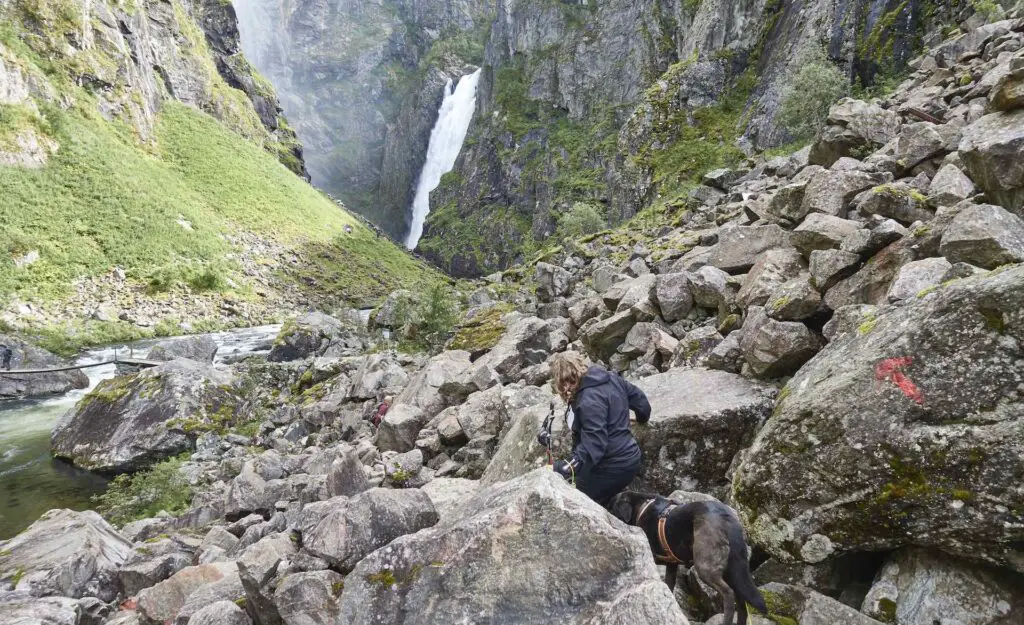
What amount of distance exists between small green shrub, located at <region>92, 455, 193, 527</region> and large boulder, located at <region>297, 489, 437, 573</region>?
1132cm

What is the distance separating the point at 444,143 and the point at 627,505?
15046cm

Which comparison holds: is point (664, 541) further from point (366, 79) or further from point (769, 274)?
point (366, 79)

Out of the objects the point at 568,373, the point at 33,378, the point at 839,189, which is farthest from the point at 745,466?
the point at 33,378

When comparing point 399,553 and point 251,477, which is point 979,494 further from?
point 251,477

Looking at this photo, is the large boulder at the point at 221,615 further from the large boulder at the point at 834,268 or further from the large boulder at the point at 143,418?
the large boulder at the point at 143,418

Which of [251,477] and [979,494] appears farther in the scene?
[251,477]

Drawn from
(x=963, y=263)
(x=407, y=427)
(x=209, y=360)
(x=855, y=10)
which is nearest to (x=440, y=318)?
(x=407, y=427)

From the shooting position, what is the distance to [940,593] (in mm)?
3514

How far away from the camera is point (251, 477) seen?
1117 centimetres

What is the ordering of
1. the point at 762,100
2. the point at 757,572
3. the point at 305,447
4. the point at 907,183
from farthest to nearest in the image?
1. the point at 762,100
2. the point at 305,447
3. the point at 907,183
4. the point at 757,572

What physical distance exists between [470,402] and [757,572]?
7.08 meters

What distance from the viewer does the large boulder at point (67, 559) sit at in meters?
8.48

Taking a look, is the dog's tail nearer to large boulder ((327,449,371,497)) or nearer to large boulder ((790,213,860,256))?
large boulder ((790,213,860,256))

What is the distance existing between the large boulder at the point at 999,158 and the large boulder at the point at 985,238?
106 centimetres
